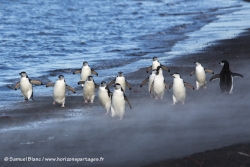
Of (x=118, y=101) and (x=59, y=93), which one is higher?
(x=59, y=93)

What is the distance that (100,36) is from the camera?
26.9 m

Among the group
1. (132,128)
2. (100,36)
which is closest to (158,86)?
(132,128)

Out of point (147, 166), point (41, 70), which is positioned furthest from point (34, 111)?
point (41, 70)

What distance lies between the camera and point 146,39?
2494cm

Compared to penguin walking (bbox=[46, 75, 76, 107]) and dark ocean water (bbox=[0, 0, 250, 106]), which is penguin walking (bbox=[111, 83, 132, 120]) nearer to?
penguin walking (bbox=[46, 75, 76, 107])

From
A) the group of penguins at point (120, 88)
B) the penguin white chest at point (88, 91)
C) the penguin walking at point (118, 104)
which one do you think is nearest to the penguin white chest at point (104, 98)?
the group of penguins at point (120, 88)

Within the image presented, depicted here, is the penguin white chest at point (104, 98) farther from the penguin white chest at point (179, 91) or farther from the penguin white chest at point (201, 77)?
the penguin white chest at point (201, 77)

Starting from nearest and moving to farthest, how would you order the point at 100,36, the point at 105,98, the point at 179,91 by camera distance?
the point at 105,98, the point at 179,91, the point at 100,36

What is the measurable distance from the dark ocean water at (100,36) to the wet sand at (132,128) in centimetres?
203

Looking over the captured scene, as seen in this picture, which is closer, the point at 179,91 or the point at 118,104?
the point at 118,104

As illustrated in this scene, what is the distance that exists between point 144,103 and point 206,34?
1274 cm

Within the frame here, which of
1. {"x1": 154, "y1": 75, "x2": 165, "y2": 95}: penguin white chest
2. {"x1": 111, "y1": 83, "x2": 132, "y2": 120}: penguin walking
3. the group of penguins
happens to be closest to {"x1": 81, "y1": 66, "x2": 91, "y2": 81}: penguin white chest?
the group of penguins

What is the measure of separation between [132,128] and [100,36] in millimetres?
17344

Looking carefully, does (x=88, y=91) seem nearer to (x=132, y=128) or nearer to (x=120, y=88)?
(x=120, y=88)
